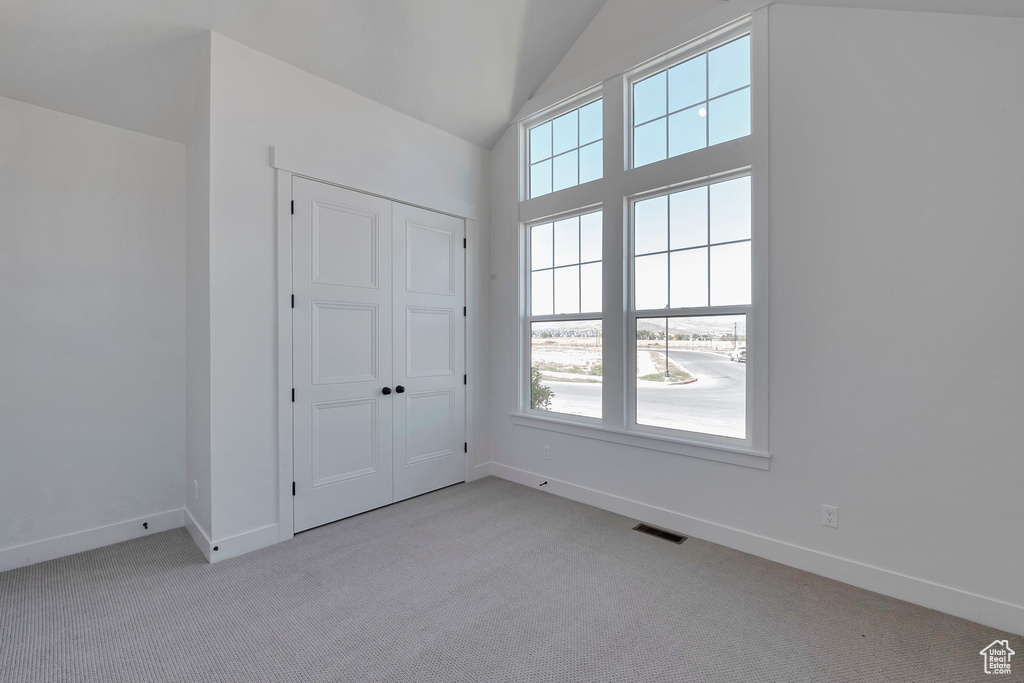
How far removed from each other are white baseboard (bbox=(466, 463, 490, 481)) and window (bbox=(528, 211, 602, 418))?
746mm

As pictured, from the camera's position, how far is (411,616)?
82.3 inches

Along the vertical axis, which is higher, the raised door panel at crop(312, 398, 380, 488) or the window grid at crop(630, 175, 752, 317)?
the window grid at crop(630, 175, 752, 317)

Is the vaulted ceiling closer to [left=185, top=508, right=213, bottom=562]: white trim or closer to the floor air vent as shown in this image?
[left=185, top=508, right=213, bottom=562]: white trim

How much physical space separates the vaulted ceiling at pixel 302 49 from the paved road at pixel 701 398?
2.62 metres

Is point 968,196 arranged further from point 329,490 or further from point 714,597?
point 329,490

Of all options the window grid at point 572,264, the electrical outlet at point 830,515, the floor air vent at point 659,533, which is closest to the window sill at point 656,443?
the electrical outlet at point 830,515

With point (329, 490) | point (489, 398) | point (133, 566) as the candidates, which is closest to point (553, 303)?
point (489, 398)

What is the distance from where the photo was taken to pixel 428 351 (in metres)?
3.79

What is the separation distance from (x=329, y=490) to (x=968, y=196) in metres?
3.96

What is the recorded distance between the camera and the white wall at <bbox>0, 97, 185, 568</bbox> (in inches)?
104

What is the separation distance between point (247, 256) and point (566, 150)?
2585mm
